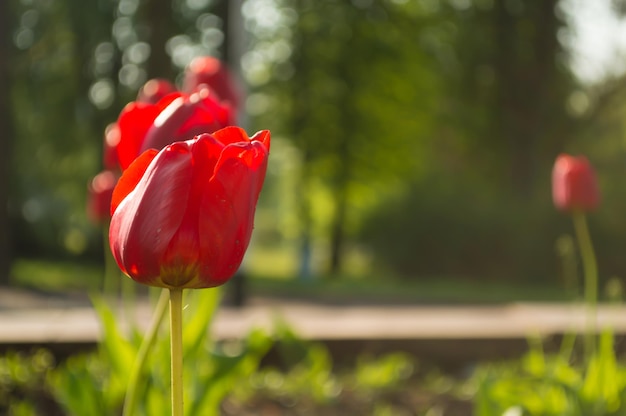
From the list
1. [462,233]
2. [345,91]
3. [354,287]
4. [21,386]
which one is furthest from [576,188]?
[345,91]

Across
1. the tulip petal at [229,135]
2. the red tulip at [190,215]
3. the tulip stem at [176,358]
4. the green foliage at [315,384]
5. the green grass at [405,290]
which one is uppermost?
the tulip petal at [229,135]

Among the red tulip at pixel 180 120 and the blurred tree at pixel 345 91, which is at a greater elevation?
the blurred tree at pixel 345 91

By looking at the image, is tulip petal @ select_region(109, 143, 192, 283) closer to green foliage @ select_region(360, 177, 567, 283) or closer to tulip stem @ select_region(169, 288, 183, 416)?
tulip stem @ select_region(169, 288, 183, 416)

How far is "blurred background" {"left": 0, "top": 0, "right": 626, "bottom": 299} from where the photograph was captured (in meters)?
16.9

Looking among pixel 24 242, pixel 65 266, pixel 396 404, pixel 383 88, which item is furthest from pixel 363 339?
pixel 383 88

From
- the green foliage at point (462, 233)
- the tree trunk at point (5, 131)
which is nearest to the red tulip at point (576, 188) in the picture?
the tree trunk at point (5, 131)

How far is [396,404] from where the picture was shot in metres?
3.02

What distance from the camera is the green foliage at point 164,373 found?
6.71 ft

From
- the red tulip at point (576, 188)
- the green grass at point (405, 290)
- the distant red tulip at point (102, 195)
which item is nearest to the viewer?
the red tulip at point (576, 188)

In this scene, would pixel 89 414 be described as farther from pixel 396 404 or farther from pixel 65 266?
pixel 65 266

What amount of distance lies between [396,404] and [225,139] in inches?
81.2

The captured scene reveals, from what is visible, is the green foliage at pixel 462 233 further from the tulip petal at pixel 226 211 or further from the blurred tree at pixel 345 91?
the tulip petal at pixel 226 211

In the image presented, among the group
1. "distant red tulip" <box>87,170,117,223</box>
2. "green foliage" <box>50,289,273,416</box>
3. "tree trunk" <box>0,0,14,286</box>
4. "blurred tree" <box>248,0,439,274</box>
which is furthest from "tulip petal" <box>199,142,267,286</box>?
"blurred tree" <box>248,0,439,274</box>

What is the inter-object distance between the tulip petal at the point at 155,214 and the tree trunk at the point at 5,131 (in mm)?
12167
